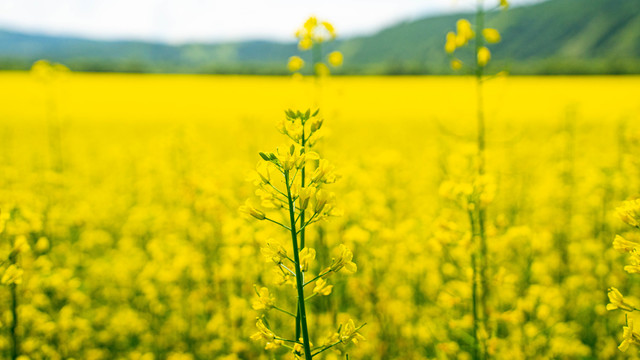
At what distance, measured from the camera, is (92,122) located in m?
14.6

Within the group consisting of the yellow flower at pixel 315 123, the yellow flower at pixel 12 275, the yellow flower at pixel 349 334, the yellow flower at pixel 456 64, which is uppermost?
the yellow flower at pixel 456 64

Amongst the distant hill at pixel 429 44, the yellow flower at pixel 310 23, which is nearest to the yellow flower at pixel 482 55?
the yellow flower at pixel 310 23

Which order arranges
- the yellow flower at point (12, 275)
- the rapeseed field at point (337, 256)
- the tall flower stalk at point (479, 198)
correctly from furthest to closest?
the rapeseed field at point (337, 256), the tall flower stalk at point (479, 198), the yellow flower at point (12, 275)

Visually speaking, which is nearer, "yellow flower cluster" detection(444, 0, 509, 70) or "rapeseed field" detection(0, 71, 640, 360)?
"yellow flower cluster" detection(444, 0, 509, 70)

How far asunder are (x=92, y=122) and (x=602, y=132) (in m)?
14.8

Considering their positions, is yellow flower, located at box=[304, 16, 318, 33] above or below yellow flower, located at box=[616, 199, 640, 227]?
above

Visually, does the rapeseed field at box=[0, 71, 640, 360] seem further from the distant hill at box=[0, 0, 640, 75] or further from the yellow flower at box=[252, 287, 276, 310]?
the distant hill at box=[0, 0, 640, 75]

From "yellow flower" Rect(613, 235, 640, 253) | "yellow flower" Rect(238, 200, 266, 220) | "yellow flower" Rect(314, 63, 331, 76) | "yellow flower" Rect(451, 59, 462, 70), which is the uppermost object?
"yellow flower" Rect(314, 63, 331, 76)

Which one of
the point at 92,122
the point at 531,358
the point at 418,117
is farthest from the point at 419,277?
the point at 92,122

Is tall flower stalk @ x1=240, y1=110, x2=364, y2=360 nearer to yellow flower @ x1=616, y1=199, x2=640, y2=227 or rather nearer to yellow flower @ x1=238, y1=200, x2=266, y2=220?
yellow flower @ x1=238, y1=200, x2=266, y2=220

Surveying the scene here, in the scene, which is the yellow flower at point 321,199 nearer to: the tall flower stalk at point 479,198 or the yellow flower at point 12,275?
the tall flower stalk at point 479,198

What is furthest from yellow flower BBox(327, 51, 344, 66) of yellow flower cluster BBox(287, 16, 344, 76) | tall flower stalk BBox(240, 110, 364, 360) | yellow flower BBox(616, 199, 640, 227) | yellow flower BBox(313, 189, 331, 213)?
yellow flower BBox(616, 199, 640, 227)

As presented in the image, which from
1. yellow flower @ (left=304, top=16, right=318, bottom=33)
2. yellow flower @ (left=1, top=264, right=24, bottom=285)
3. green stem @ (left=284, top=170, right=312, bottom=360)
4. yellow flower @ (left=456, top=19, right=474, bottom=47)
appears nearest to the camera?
green stem @ (left=284, top=170, right=312, bottom=360)

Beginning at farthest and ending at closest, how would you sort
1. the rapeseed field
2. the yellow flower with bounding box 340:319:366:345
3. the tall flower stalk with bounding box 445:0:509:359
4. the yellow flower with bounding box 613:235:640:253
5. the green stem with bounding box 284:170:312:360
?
1. the rapeseed field
2. the tall flower stalk with bounding box 445:0:509:359
3. the yellow flower with bounding box 613:235:640:253
4. the yellow flower with bounding box 340:319:366:345
5. the green stem with bounding box 284:170:312:360
